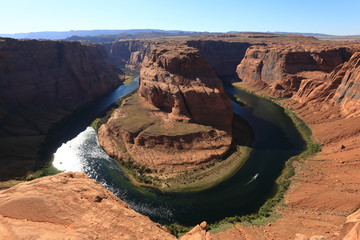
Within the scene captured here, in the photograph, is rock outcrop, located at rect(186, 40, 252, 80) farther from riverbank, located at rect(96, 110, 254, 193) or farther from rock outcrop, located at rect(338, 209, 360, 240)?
rock outcrop, located at rect(338, 209, 360, 240)

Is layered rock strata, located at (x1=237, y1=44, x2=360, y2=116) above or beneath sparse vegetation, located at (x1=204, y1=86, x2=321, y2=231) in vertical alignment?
above

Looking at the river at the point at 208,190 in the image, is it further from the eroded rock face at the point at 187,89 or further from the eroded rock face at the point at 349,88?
the eroded rock face at the point at 349,88

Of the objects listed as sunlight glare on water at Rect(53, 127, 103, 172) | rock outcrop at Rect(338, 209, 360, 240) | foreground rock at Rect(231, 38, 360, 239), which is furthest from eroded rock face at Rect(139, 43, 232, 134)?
rock outcrop at Rect(338, 209, 360, 240)

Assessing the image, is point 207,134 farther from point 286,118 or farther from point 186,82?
point 286,118

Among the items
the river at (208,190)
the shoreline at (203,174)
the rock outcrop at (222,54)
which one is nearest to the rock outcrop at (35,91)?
the river at (208,190)

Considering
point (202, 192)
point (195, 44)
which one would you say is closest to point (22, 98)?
point (202, 192)

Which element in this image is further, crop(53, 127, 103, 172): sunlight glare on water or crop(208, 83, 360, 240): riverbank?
crop(53, 127, 103, 172): sunlight glare on water

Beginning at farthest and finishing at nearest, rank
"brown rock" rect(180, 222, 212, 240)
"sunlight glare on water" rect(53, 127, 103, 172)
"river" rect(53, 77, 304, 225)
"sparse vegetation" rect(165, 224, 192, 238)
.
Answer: "sunlight glare on water" rect(53, 127, 103, 172)
"river" rect(53, 77, 304, 225)
"sparse vegetation" rect(165, 224, 192, 238)
"brown rock" rect(180, 222, 212, 240)
